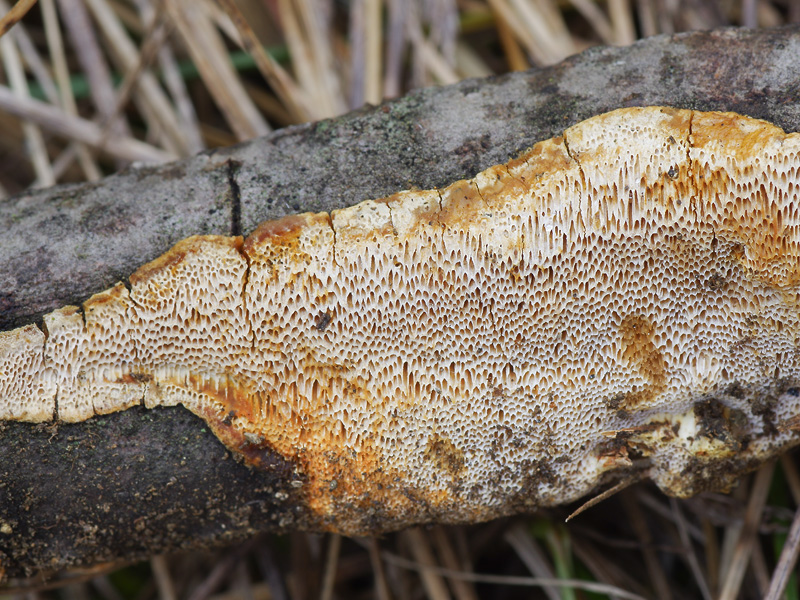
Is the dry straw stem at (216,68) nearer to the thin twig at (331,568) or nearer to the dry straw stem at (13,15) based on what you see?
the dry straw stem at (13,15)

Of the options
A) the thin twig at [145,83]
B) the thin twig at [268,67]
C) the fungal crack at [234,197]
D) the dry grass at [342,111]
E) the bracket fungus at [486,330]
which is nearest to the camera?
the bracket fungus at [486,330]

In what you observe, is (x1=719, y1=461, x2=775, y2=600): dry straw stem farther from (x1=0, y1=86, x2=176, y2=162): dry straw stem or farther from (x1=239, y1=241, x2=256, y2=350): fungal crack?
(x1=0, y1=86, x2=176, y2=162): dry straw stem

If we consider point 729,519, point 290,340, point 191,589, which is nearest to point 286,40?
point 290,340

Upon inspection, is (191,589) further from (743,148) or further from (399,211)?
(743,148)

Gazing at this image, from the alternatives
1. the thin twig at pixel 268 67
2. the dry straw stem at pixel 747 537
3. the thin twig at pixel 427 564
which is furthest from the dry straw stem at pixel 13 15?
the dry straw stem at pixel 747 537

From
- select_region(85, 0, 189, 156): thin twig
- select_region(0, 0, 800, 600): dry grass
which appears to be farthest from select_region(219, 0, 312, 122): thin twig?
select_region(85, 0, 189, 156): thin twig

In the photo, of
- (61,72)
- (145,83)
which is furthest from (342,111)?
(61,72)
